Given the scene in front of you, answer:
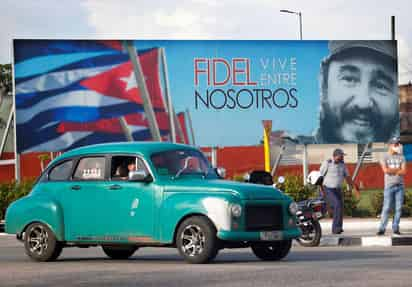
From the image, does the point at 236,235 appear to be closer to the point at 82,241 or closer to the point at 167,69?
the point at 82,241

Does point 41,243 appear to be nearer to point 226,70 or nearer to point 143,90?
point 143,90

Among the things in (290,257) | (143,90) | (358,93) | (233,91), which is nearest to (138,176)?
(290,257)

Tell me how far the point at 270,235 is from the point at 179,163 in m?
1.74

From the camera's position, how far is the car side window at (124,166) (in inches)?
674

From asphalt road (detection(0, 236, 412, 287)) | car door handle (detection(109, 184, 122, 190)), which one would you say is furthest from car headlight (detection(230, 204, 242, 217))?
car door handle (detection(109, 184, 122, 190))

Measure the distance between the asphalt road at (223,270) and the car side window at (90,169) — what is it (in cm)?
124

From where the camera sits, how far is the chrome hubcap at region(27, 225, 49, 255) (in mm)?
17484

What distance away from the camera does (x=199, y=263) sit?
16062 mm

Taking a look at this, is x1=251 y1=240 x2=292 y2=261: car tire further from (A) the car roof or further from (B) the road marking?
(B) the road marking

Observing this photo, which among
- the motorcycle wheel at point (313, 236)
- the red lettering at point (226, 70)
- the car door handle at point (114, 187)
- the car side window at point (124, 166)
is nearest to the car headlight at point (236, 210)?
the car side window at point (124, 166)

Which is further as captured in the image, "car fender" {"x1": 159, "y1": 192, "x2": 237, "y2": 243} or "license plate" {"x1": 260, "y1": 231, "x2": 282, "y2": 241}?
"license plate" {"x1": 260, "y1": 231, "x2": 282, "y2": 241}

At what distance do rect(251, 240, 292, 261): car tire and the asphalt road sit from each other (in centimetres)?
15

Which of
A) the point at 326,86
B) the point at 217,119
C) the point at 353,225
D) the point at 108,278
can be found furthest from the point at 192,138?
the point at 108,278

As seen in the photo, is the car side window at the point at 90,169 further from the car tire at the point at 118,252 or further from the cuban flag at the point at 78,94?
the cuban flag at the point at 78,94
